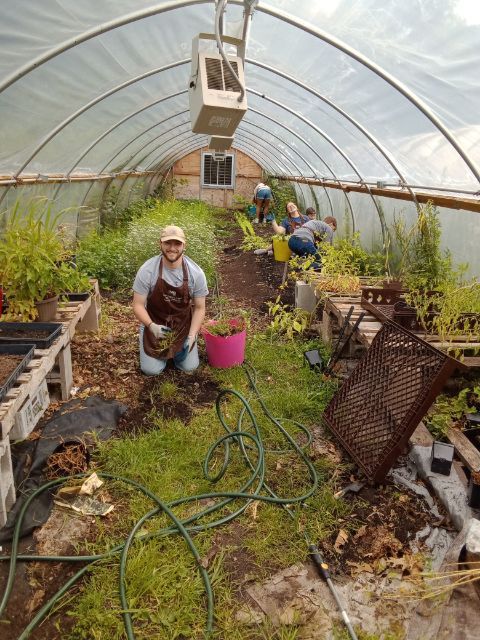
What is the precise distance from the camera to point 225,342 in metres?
4.28

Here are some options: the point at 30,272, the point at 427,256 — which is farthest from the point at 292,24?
the point at 30,272

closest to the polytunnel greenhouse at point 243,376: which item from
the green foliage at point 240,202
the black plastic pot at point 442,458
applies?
the black plastic pot at point 442,458

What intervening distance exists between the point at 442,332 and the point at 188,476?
225cm

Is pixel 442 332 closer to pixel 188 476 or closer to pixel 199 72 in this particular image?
pixel 188 476

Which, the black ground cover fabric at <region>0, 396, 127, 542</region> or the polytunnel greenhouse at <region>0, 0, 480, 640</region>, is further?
the black ground cover fabric at <region>0, 396, 127, 542</region>

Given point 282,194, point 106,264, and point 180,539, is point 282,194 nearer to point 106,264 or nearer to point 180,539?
point 106,264

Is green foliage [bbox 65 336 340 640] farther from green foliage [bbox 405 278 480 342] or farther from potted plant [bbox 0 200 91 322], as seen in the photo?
potted plant [bbox 0 200 91 322]

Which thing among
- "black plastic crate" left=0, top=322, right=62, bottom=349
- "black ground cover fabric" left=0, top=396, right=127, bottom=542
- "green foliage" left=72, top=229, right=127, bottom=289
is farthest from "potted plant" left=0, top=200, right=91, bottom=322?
"green foliage" left=72, top=229, right=127, bottom=289

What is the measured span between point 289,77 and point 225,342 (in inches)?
150

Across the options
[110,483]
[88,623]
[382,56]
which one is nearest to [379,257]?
[382,56]

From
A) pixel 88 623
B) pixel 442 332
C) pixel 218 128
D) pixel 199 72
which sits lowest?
pixel 88 623

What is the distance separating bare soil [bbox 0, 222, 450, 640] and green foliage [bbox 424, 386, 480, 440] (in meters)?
0.65

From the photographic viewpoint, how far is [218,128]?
334cm

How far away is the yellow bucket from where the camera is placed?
25.5 ft
